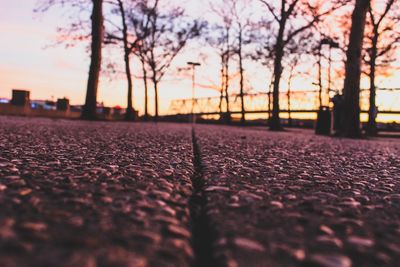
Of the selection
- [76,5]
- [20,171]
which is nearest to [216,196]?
[20,171]

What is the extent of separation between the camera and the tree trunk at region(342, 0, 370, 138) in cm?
980

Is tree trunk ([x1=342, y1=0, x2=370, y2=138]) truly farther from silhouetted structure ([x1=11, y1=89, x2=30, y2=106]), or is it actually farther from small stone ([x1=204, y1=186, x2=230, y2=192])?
silhouetted structure ([x1=11, y1=89, x2=30, y2=106])

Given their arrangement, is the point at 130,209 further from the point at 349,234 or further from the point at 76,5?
the point at 76,5

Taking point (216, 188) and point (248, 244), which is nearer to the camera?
point (248, 244)

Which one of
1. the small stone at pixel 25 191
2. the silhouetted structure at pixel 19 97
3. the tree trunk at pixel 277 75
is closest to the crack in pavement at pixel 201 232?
the small stone at pixel 25 191

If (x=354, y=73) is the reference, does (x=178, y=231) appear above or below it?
below

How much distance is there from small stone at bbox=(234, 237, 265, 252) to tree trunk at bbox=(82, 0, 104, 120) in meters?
13.7

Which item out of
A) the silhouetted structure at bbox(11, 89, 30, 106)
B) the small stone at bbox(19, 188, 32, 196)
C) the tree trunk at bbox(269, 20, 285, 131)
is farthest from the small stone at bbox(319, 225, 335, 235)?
the silhouetted structure at bbox(11, 89, 30, 106)

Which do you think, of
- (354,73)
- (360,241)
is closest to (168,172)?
(360,241)

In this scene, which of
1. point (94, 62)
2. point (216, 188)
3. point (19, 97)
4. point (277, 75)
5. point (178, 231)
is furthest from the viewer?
point (19, 97)

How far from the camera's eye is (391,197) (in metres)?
1.43

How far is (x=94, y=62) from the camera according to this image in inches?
565

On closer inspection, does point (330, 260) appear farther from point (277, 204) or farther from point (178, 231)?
point (277, 204)

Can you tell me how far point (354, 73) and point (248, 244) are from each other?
10.2 meters
